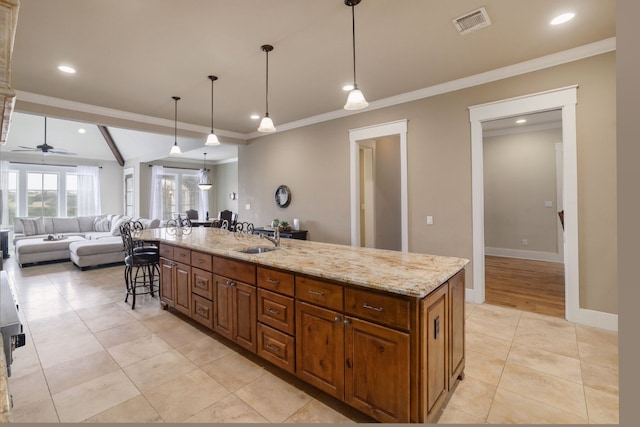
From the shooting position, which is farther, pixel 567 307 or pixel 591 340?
pixel 567 307

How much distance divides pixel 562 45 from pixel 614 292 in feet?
8.09

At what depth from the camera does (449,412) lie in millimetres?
1820

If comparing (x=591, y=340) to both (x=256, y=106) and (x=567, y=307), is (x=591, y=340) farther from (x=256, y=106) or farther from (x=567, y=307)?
(x=256, y=106)

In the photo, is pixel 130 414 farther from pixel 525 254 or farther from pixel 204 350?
pixel 525 254

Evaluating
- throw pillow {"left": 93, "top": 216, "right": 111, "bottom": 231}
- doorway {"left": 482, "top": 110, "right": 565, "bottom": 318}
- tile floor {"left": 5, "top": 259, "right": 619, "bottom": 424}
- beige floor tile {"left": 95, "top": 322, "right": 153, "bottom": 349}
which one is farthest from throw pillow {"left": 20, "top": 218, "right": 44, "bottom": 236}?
doorway {"left": 482, "top": 110, "right": 565, "bottom": 318}

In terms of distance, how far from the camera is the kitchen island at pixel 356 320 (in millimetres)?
1513

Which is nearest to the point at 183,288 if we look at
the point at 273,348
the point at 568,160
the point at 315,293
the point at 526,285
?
the point at 273,348

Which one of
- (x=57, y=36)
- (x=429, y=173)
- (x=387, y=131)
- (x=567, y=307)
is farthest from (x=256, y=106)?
(x=567, y=307)

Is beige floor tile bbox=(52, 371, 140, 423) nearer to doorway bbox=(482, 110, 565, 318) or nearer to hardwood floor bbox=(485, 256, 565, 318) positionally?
hardwood floor bbox=(485, 256, 565, 318)

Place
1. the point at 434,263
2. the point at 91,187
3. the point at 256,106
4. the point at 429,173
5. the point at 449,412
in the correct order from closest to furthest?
the point at 449,412 < the point at 434,263 < the point at 429,173 < the point at 256,106 < the point at 91,187

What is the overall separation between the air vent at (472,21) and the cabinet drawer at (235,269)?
264cm

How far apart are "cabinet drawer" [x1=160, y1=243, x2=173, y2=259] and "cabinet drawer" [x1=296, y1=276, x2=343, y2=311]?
2.09 meters

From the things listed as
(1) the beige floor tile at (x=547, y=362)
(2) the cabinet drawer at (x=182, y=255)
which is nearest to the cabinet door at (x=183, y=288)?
(2) the cabinet drawer at (x=182, y=255)

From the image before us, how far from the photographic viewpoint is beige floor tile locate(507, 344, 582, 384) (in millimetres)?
2203
